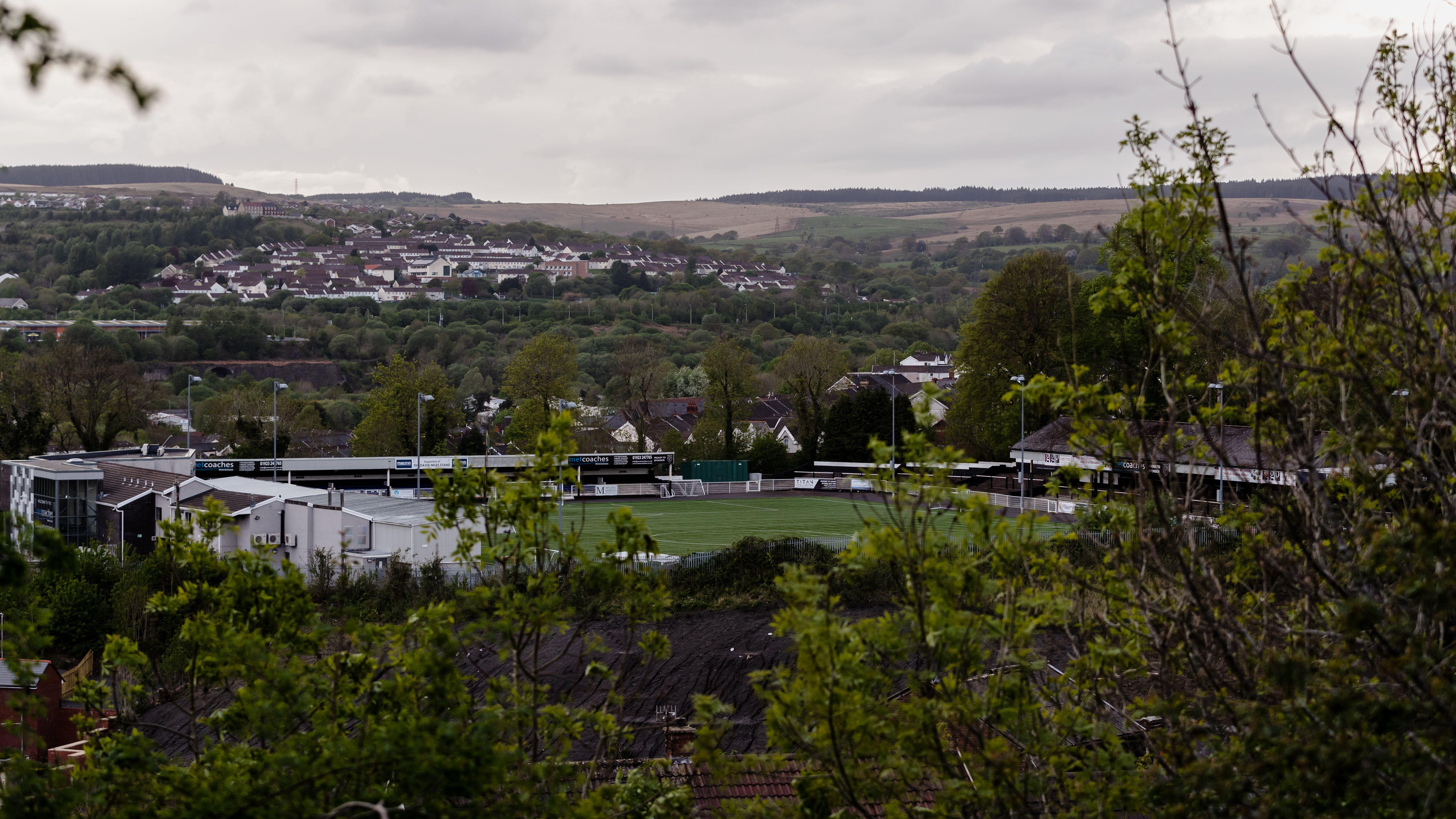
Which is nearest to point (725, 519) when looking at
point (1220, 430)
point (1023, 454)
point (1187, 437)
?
point (1023, 454)

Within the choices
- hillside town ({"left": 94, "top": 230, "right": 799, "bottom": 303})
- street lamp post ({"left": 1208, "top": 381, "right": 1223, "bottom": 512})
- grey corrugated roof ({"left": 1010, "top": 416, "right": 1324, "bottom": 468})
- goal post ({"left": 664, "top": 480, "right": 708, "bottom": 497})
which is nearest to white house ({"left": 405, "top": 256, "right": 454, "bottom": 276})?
hillside town ({"left": 94, "top": 230, "right": 799, "bottom": 303})

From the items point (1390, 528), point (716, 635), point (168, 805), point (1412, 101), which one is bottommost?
point (716, 635)

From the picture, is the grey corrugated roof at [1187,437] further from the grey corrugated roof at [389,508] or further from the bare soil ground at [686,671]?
the grey corrugated roof at [389,508]

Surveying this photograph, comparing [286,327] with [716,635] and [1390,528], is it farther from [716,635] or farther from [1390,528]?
[1390,528]

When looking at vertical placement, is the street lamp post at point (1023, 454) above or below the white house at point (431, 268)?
below

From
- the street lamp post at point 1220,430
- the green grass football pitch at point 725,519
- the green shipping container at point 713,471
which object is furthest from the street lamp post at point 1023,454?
the street lamp post at point 1220,430

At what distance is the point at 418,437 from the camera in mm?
48781

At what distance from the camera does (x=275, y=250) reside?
179250mm

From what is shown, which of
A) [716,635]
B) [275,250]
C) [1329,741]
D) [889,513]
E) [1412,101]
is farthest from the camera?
[275,250]

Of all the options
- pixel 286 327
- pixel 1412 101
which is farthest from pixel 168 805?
pixel 286 327

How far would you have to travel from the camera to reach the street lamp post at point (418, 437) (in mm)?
42469

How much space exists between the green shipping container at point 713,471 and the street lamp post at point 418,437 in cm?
1145

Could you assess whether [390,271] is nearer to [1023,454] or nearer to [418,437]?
[418,437]

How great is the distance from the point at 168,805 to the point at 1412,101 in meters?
8.16
